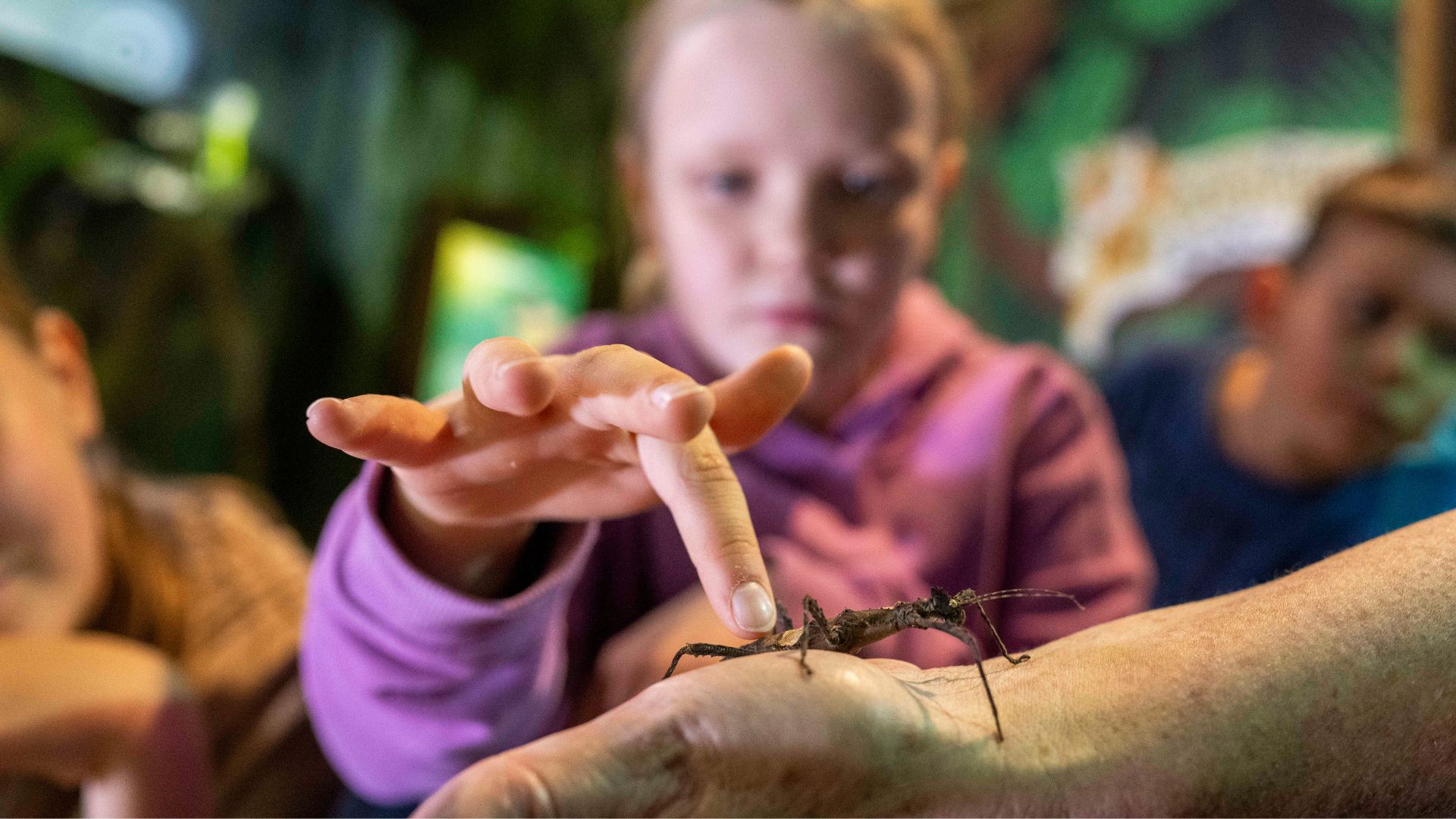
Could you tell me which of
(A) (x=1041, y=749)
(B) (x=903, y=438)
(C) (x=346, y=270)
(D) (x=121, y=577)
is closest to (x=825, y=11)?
(B) (x=903, y=438)

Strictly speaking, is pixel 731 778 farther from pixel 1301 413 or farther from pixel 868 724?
pixel 1301 413

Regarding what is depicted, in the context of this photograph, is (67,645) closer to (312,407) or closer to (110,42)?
(312,407)

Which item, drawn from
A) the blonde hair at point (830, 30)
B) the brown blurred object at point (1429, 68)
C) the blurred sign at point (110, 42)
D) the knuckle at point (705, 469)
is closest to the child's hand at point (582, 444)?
the knuckle at point (705, 469)

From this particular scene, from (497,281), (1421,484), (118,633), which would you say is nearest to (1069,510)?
(1421,484)

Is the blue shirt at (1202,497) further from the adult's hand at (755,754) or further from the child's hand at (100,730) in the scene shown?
the child's hand at (100,730)

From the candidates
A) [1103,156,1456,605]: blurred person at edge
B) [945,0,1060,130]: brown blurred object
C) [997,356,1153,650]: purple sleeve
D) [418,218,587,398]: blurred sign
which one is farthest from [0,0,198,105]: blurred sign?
[945,0,1060,130]: brown blurred object

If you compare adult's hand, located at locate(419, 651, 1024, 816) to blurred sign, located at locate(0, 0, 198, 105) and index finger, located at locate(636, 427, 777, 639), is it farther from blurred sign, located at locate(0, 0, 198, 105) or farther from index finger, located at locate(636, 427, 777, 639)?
blurred sign, located at locate(0, 0, 198, 105)
